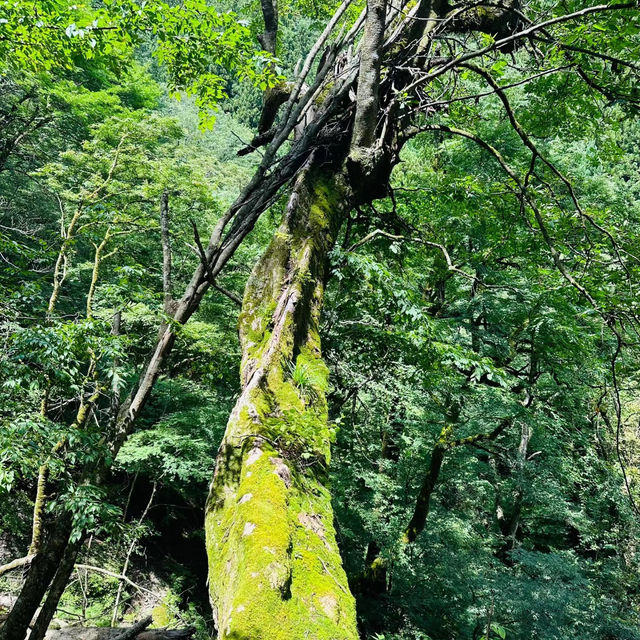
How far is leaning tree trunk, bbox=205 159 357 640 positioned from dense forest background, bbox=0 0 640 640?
0.10 m

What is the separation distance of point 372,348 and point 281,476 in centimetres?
379

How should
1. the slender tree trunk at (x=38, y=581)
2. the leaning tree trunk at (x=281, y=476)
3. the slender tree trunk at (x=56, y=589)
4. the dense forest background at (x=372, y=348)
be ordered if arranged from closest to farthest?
the leaning tree trunk at (x=281, y=476) → the dense forest background at (x=372, y=348) → the slender tree trunk at (x=38, y=581) → the slender tree trunk at (x=56, y=589)

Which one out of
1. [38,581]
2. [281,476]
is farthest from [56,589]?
[281,476]

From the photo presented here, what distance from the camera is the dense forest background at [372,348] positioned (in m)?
3.53

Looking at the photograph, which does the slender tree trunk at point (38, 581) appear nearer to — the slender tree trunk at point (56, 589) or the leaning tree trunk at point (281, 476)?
the slender tree trunk at point (56, 589)

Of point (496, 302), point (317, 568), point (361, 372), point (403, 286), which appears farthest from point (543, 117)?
point (496, 302)

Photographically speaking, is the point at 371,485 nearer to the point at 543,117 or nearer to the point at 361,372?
the point at 361,372

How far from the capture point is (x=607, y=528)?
11000 mm

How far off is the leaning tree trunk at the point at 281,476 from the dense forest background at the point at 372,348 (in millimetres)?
100

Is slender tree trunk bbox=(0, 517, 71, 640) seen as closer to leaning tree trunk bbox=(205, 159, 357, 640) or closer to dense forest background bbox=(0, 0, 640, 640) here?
dense forest background bbox=(0, 0, 640, 640)

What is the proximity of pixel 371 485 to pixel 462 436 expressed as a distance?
2.16 m

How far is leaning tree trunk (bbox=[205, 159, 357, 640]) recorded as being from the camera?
117 cm

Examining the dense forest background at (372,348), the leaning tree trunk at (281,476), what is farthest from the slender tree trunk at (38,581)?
the leaning tree trunk at (281,476)

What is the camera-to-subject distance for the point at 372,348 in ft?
17.2
